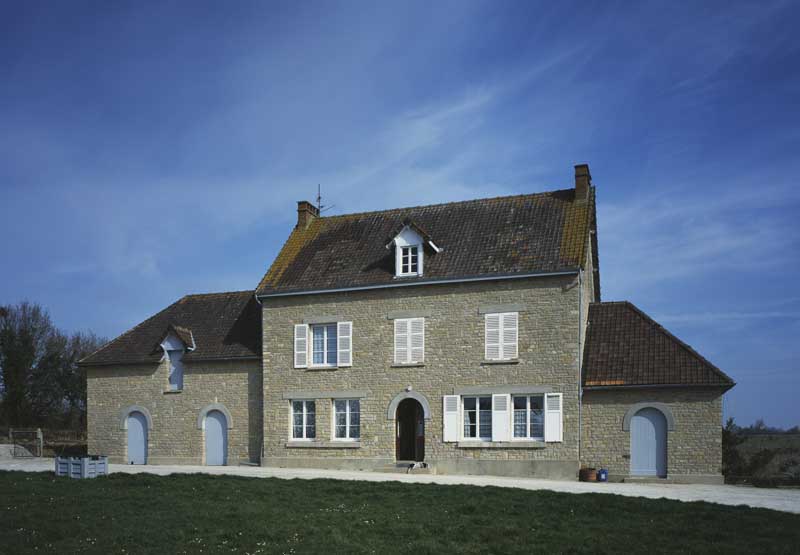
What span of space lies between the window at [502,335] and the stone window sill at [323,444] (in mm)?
5400

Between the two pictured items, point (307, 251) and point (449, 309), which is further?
point (307, 251)

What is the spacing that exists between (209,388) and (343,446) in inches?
237

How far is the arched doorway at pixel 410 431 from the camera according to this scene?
26641 mm

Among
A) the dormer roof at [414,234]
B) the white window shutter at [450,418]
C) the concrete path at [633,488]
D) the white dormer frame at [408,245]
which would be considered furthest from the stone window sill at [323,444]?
the dormer roof at [414,234]

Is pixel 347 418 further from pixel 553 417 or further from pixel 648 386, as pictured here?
pixel 648 386

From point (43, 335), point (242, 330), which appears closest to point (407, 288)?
point (242, 330)

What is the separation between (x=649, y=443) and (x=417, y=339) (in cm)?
773

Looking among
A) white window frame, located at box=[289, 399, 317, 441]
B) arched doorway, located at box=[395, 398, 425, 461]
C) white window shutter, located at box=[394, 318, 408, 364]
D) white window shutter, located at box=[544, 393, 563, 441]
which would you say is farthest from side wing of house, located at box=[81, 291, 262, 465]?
white window shutter, located at box=[544, 393, 563, 441]

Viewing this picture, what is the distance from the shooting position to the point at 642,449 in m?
23.7

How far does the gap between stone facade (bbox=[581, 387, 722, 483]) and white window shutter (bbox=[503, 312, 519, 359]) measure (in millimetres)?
2564

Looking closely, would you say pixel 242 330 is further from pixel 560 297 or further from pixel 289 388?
pixel 560 297

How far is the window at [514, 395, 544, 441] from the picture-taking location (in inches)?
964

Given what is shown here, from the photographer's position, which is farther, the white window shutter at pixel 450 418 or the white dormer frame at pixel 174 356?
the white dormer frame at pixel 174 356

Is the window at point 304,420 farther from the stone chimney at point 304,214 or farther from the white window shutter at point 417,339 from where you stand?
the stone chimney at point 304,214
